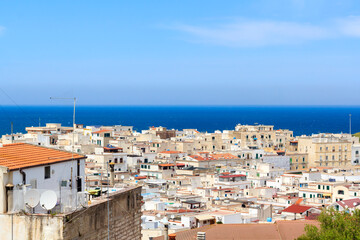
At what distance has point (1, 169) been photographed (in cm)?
812

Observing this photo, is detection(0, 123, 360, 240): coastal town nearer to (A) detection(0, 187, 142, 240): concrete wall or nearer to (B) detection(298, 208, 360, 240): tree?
(A) detection(0, 187, 142, 240): concrete wall

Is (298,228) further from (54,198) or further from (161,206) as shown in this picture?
(54,198)

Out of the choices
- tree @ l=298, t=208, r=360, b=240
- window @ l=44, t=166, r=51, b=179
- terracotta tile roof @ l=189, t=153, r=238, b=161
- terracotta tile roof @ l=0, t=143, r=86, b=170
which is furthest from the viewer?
terracotta tile roof @ l=189, t=153, r=238, b=161

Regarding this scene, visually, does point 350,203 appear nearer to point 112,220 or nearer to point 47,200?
point 112,220

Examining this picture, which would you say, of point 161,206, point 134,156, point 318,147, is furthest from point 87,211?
point 318,147

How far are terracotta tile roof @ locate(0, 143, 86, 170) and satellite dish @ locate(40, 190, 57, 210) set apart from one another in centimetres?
58

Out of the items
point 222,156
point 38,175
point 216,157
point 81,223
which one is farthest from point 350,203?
point 222,156

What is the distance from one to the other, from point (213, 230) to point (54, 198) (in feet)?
47.0

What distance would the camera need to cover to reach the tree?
17.5 m

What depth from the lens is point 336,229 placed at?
60.4 feet

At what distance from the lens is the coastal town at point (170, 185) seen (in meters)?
8.34

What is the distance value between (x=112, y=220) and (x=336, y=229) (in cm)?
1068

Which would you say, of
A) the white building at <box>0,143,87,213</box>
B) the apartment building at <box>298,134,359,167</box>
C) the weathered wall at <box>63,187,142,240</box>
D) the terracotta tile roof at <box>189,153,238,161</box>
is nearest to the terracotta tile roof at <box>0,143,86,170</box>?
the white building at <box>0,143,87,213</box>

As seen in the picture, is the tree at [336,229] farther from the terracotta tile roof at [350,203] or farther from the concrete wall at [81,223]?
the terracotta tile roof at [350,203]
